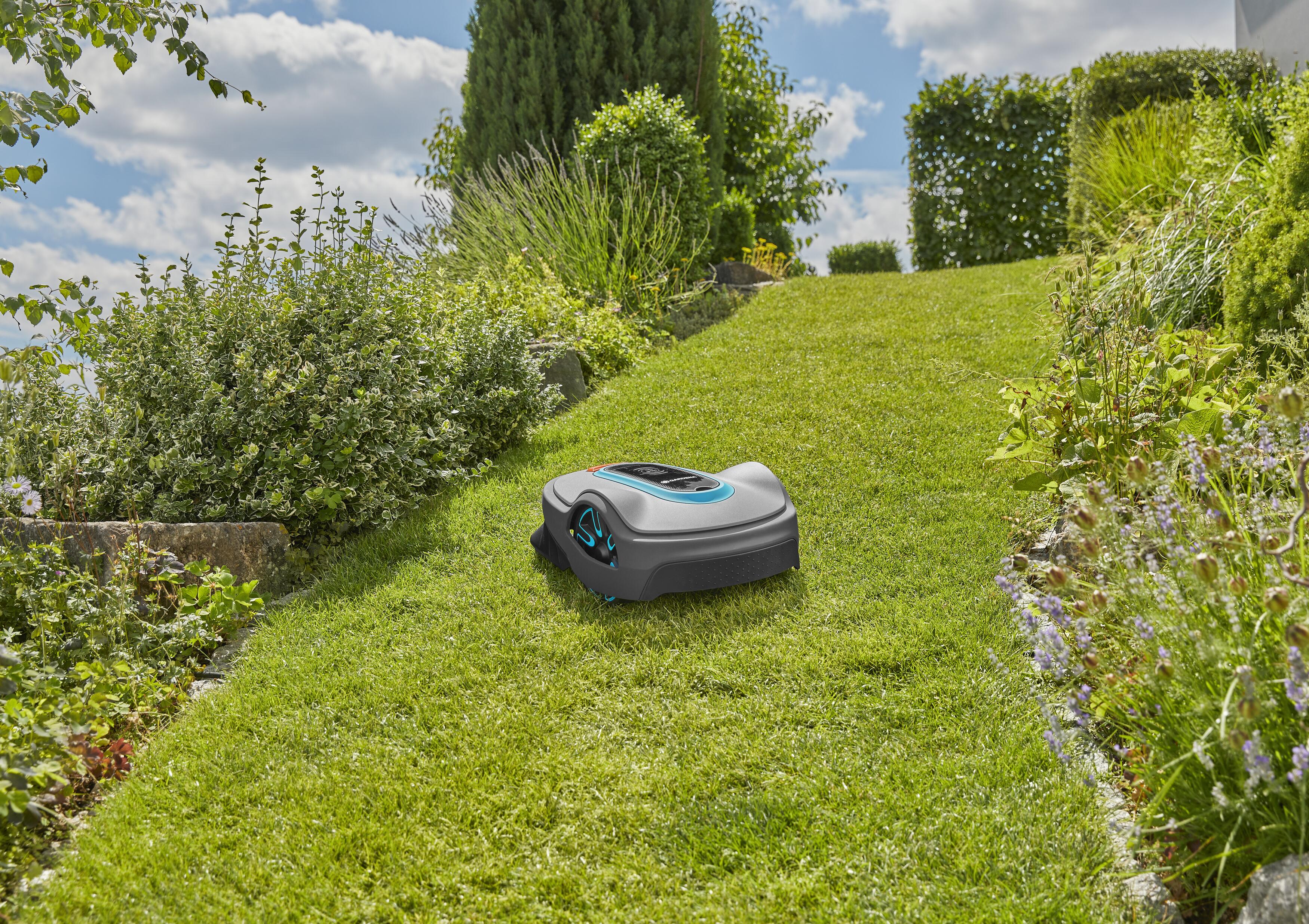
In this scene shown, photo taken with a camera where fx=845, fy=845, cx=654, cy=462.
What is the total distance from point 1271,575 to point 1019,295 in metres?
5.86

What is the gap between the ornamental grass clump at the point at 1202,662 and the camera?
68.0 inches

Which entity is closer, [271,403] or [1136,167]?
[271,403]

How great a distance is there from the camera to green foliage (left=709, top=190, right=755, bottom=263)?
37.2 ft

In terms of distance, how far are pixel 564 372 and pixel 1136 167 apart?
5075 millimetres

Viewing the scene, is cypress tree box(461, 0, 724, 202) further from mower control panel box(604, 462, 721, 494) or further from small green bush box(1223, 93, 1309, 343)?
mower control panel box(604, 462, 721, 494)

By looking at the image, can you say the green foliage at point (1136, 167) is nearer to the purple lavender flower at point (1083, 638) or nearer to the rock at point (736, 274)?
the rock at point (736, 274)

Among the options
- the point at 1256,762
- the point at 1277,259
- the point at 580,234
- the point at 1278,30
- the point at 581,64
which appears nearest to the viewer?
the point at 1256,762

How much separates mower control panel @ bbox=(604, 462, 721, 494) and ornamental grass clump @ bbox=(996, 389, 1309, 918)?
127 cm

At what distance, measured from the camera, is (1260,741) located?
1736mm

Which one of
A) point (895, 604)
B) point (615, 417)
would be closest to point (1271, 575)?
point (895, 604)

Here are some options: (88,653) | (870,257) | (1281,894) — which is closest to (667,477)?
(88,653)

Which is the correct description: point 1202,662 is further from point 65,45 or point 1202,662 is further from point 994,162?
point 994,162

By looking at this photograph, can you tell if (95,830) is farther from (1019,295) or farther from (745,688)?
(1019,295)

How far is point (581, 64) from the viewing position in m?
10.6
